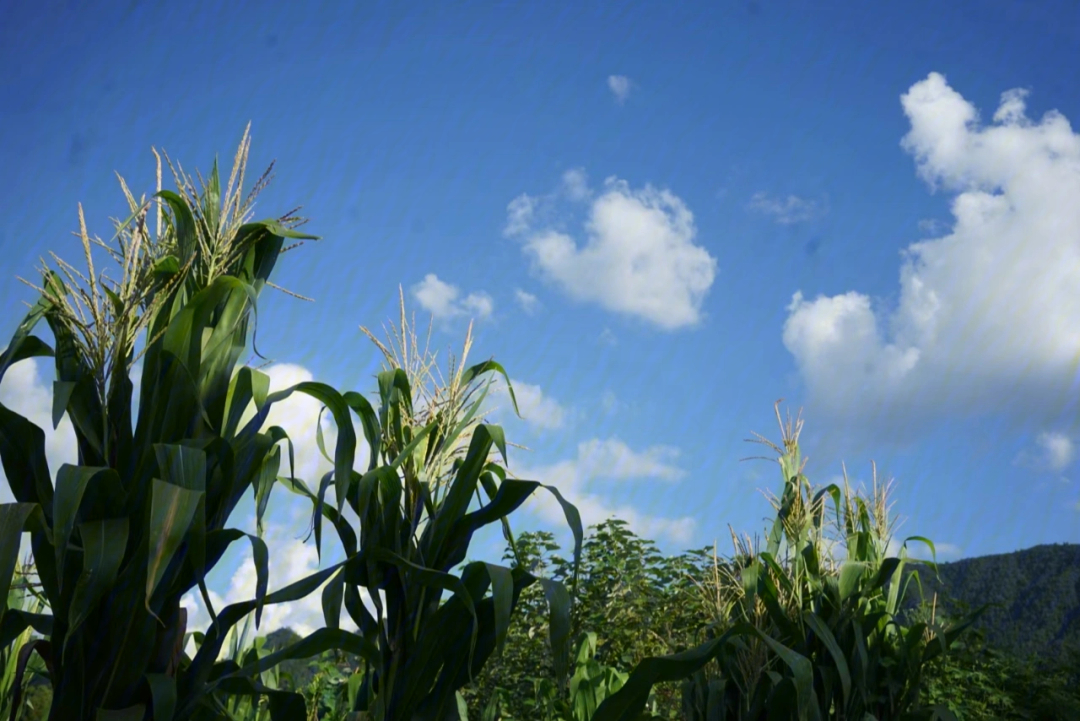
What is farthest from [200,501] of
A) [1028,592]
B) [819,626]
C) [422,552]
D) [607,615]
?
[1028,592]

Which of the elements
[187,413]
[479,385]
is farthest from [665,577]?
[187,413]

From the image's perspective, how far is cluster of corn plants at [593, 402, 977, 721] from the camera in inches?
149

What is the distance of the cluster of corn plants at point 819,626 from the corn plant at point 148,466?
2059mm

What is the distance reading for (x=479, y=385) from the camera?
9.66 feet

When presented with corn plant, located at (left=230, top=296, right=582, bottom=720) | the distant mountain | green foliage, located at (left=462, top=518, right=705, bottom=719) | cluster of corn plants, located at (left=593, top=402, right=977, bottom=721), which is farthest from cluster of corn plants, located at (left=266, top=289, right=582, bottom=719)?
the distant mountain

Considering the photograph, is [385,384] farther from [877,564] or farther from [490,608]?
[877,564]

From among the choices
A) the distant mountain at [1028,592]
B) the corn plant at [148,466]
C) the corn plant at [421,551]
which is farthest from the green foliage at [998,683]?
the corn plant at [148,466]

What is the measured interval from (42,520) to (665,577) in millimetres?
6047

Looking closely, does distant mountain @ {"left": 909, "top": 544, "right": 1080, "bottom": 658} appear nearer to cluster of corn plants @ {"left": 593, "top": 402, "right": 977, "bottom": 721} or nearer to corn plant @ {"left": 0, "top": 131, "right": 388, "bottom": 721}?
cluster of corn plants @ {"left": 593, "top": 402, "right": 977, "bottom": 721}

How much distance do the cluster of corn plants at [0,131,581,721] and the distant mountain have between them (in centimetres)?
696

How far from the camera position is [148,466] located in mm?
2207

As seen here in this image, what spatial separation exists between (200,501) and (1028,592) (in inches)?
367

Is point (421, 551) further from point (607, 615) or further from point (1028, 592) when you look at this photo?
point (1028, 592)

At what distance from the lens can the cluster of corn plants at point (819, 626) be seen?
3791 mm
